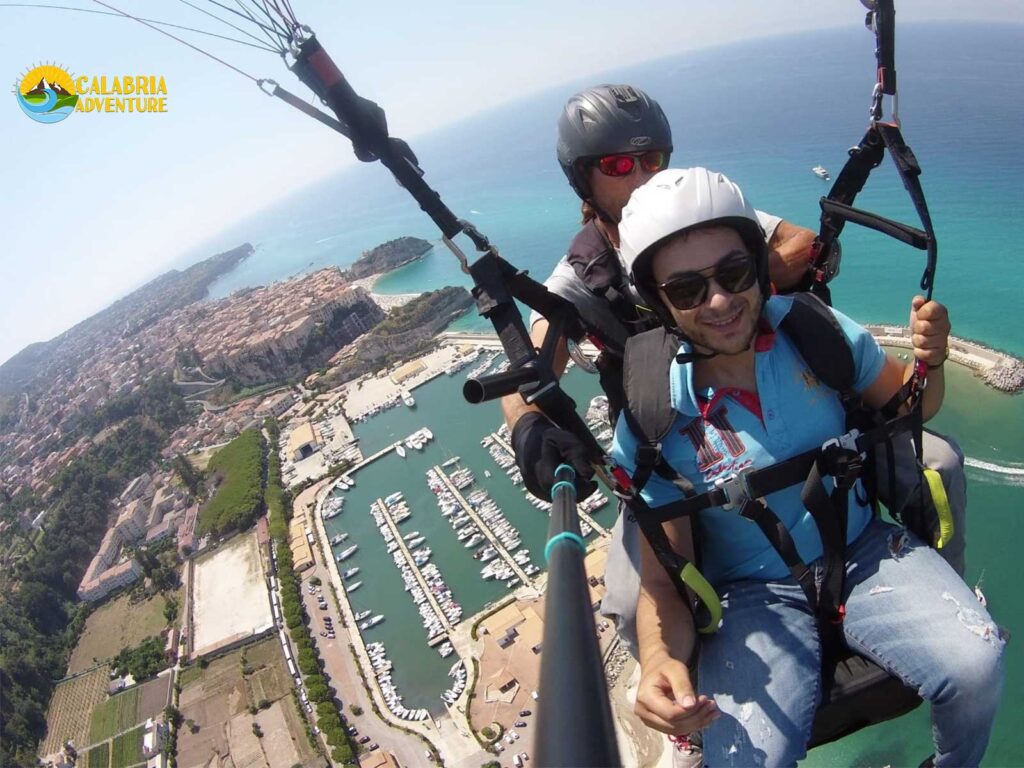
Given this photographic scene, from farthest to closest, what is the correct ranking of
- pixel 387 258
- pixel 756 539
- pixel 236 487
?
pixel 387 258 < pixel 236 487 < pixel 756 539

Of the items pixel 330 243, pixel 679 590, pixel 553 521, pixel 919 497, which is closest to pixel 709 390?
pixel 679 590

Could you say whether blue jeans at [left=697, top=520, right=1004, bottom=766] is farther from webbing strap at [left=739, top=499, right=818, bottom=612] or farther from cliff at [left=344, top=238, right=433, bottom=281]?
cliff at [left=344, top=238, right=433, bottom=281]

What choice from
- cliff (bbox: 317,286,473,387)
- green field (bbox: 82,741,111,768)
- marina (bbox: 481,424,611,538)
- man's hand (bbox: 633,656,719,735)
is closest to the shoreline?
marina (bbox: 481,424,611,538)

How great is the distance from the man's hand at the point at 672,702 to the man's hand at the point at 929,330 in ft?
3.53

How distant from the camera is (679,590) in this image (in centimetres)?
175

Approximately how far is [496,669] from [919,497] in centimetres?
1472

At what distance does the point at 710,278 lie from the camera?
1.56 meters

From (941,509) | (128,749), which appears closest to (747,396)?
(941,509)

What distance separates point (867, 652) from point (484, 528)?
19.0 m

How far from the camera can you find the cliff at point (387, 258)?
57.1 meters

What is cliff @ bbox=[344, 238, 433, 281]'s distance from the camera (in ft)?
187

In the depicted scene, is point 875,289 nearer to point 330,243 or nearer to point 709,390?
point 709,390

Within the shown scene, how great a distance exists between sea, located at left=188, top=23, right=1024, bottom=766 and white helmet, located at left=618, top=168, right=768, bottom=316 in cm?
1356

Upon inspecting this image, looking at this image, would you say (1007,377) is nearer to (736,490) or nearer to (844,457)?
(844,457)
